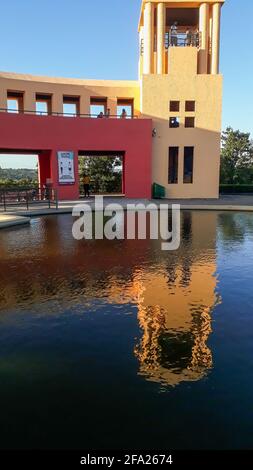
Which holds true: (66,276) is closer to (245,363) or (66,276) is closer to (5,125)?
(245,363)

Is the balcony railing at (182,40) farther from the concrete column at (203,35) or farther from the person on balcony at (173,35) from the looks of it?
the concrete column at (203,35)

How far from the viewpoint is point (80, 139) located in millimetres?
24609

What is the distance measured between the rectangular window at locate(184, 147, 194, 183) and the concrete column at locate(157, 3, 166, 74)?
5845 mm

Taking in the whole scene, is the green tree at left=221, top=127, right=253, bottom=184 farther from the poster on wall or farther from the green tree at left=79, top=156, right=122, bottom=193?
the poster on wall

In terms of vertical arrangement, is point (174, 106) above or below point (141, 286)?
above

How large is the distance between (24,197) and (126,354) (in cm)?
1751

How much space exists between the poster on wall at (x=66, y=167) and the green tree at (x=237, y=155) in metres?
20.2

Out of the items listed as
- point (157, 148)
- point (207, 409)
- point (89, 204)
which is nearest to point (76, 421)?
point (207, 409)

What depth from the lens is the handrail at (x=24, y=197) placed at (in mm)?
→ 19406

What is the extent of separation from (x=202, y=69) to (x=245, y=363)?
26812 millimetres

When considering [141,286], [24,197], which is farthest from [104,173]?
[141,286]

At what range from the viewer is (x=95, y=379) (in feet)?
12.8

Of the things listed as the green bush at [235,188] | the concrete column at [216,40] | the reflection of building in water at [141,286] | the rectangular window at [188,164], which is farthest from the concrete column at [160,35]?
the reflection of building in water at [141,286]

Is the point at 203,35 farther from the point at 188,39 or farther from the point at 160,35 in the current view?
the point at 160,35
